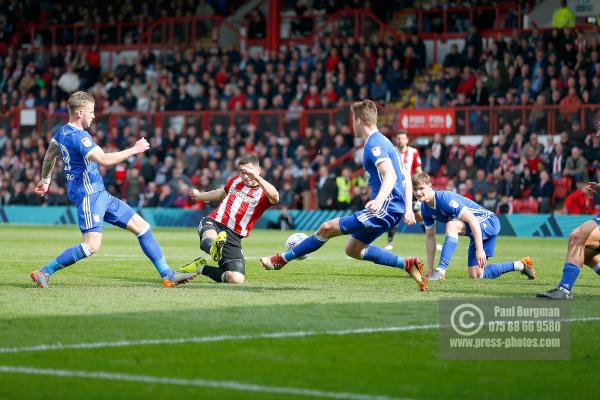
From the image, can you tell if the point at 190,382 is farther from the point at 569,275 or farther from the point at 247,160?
the point at 247,160

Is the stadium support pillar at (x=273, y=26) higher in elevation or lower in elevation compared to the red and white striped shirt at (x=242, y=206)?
higher

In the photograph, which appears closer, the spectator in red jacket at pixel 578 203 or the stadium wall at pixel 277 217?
the spectator in red jacket at pixel 578 203

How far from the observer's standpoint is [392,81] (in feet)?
106

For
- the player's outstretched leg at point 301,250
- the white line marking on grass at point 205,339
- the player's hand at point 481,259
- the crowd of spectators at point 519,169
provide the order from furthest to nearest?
the crowd of spectators at point 519,169 → the player's hand at point 481,259 → the player's outstretched leg at point 301,250 → the white line marking on grass at point 205,339

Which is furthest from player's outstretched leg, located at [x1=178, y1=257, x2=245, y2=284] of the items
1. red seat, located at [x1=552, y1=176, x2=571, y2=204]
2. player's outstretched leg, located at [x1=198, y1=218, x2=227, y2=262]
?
red seat, located at [x1=552, y1=176, x2=571, y2=204]

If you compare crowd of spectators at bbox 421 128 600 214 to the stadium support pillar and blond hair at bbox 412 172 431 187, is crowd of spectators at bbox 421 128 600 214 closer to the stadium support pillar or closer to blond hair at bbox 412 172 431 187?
the stadium support pillar

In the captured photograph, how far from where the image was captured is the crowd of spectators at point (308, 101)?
2792 centimetres

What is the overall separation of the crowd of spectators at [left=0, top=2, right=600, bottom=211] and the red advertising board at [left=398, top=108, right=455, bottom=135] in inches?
23.7

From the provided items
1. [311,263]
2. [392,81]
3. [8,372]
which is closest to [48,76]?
[392,81]

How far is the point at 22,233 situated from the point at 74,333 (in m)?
19.6

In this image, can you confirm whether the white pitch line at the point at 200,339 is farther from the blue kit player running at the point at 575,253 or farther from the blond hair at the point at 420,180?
the blond hair at the point at 420,180

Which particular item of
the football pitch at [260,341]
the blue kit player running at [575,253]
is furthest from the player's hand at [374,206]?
the blue kit player running at [575,253]

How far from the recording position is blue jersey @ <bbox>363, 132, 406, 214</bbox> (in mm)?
11055

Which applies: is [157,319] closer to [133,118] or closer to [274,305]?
[274,305]
